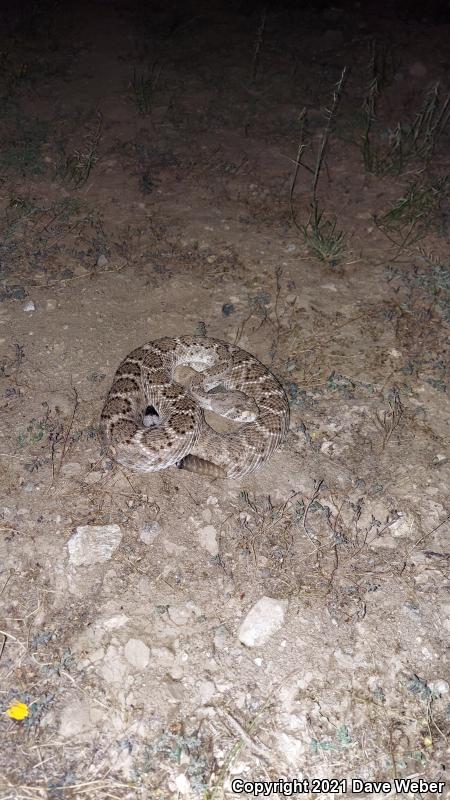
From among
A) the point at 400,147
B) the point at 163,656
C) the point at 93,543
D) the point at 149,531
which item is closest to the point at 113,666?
the point at 163,656

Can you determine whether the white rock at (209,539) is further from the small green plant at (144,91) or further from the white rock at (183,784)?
the small green plant at (144,91)

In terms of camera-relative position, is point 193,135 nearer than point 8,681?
No

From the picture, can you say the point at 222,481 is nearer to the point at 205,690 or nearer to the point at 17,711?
the point at 205,690

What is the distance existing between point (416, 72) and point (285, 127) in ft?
9.74

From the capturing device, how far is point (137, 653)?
356 cm

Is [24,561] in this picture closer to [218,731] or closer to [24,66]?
[218,731]

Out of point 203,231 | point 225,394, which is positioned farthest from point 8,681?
point 203,231

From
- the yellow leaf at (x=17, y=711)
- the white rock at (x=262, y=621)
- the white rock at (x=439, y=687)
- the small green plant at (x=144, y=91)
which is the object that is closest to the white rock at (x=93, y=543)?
the yellow leaf at (x=17, y=711)

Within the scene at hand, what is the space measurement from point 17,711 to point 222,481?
2112 mm

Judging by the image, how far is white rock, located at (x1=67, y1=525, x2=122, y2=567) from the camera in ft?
13.3

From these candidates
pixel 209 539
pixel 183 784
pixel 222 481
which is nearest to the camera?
pixel 183 784

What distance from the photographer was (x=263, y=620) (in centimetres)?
379

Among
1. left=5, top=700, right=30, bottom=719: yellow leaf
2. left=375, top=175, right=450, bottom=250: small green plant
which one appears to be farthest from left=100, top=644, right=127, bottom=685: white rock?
left=375, top=175, right=450, bottom=250: small green plant

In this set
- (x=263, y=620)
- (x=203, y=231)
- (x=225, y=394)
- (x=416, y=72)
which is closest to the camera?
(x=263, y=620)
